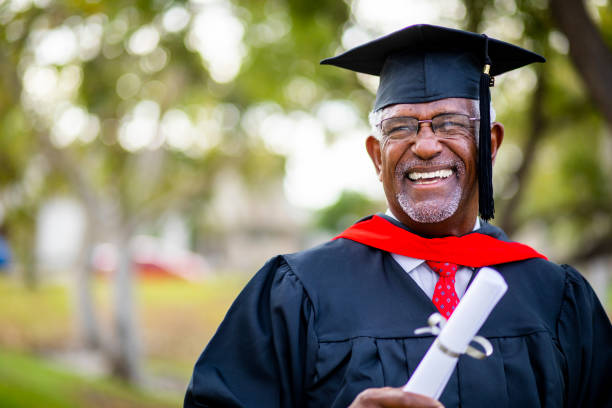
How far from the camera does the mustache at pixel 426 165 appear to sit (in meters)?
2.18

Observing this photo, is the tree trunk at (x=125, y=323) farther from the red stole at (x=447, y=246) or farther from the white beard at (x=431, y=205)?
the white beard at (x=431, y=205)

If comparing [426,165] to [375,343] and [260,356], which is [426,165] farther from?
[260,356]

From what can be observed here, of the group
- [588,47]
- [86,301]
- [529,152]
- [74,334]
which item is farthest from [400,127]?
[74,334]

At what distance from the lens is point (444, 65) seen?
226 cm

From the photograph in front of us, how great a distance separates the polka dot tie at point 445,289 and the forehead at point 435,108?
0.52 metres

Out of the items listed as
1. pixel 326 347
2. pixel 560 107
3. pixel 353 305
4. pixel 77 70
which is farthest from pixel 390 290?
pixel 77 70

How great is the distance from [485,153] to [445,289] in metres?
0.50

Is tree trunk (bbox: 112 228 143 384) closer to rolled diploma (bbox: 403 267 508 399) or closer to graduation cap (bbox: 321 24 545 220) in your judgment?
graduation cap (bbox: 321 24 545 220)

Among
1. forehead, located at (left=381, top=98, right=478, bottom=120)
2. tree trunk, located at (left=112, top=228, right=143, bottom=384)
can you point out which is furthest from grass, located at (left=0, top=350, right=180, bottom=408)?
forehead, located at (left=381, top=98, right=478, bottom=120)

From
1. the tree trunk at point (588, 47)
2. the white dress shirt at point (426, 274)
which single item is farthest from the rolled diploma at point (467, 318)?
the tree trunk at point (588, 47)

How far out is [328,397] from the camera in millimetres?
2029

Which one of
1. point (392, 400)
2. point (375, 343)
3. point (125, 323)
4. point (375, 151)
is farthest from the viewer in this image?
point (125, 323)

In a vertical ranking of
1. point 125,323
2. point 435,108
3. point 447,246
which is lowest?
point 125,323

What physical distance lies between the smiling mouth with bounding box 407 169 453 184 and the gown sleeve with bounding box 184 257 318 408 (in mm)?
557
